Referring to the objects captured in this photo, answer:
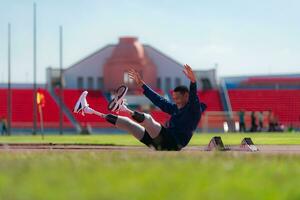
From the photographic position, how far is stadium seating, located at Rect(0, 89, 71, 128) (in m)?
65.4

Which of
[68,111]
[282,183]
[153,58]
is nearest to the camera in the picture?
[282,183]

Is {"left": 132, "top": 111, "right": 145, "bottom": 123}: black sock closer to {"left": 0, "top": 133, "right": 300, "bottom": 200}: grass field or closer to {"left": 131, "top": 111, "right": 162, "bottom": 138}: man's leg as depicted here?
{"left": 131, "top": 111, "right": 162, "bottom": 138}: man's leg

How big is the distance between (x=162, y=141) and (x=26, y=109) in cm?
6119

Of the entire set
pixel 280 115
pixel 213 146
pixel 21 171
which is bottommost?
pixel 280 115

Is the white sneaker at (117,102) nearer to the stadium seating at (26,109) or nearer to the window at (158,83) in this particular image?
the stadium seating at (26,109)

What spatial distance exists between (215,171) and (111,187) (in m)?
1.54

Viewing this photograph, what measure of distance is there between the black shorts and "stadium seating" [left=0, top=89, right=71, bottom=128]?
51.8m

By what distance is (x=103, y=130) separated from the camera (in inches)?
2406

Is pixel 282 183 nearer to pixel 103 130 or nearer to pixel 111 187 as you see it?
pixel 111 187

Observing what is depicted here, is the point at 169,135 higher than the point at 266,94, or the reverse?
the point at 169,135

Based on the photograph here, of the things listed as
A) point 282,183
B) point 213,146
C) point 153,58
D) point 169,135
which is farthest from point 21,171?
point 153,58

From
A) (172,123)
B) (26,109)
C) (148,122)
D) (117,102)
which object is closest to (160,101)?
(172,123)

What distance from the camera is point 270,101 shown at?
76062 mm

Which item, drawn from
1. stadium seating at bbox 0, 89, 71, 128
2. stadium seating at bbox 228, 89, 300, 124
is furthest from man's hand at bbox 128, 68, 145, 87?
stadium seating at bbox 228, 89, 300, 124
